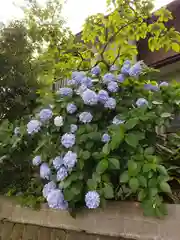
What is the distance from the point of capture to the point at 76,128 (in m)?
2.04

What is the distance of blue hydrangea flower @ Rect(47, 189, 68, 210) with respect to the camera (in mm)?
1881

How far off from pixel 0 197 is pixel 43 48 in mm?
1982

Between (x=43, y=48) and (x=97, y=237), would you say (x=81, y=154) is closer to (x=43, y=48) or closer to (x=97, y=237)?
(x=97, y=237)

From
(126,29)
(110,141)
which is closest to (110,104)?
(110,141)

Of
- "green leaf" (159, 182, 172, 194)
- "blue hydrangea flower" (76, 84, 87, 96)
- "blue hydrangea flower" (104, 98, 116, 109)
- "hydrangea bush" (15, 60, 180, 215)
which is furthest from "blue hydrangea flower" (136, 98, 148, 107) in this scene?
"green leaf" (159, 182, 172, 194)

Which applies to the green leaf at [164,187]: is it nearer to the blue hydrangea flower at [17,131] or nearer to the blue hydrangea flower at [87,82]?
the blue hydrangea flower at [87,82]

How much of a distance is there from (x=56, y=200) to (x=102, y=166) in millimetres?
381

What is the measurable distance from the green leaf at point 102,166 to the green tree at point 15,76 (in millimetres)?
1666

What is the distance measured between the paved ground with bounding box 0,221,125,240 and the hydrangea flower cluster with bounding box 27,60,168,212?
0.39 metres

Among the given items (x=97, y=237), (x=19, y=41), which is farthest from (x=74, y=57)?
(x=97, y=237)

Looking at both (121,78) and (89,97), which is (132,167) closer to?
(89,97)

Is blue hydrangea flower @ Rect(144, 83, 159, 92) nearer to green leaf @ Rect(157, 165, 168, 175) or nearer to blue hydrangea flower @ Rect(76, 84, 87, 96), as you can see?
blue hydrangea flower @ Rect(76, 84, 87, 96)

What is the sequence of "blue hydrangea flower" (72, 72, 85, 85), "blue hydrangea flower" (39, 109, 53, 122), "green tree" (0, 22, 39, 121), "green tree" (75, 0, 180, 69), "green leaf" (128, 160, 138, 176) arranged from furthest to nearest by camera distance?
"green tree" (75, 0, 180, 69) < "green tree" (0, 22, 39, 121) < "blue hydrangea flower" (72, 72, 85, 85) < "blue hydrangea flower" (39, 109, 53, 122) < "green leaf" (128, 160, 138, 176)

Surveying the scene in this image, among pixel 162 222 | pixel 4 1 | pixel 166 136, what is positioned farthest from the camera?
pixel 4 1
